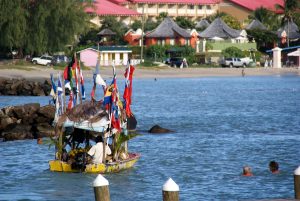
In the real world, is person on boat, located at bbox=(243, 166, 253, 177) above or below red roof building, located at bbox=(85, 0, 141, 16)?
below

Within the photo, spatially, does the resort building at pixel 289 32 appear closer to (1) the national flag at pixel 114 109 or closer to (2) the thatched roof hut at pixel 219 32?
(2) the thatched roof hut at pixel 219 32

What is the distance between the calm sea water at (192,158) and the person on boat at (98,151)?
563 millimetres

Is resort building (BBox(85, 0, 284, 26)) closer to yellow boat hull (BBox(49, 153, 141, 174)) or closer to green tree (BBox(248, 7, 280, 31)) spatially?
green tree (BBox(248, 7, 280, 31))

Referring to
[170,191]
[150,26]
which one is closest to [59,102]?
[170,191]

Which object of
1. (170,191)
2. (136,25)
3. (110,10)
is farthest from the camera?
(110,10)

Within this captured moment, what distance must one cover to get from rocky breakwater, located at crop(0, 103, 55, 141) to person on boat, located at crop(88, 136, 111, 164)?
497 inches

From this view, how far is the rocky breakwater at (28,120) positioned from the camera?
4400cm

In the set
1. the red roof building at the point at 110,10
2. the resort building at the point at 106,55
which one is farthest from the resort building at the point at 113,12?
the resort building at the point at 106,55

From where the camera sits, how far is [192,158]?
3819cm

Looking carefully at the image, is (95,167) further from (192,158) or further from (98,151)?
(192,158)

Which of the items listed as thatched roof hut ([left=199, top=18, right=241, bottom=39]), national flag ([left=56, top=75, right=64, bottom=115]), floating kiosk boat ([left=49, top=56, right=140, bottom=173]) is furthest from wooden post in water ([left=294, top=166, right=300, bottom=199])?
thatched roof hut ([left=199, top=18, right=241, bottom=39])

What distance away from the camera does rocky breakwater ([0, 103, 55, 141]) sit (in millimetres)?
44000

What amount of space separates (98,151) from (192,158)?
773 cm

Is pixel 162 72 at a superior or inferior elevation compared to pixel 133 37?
inferior
